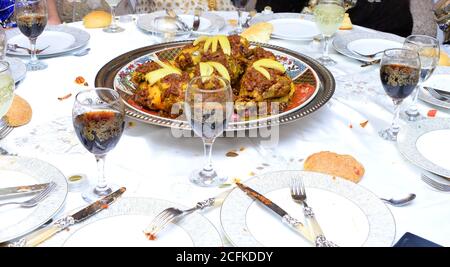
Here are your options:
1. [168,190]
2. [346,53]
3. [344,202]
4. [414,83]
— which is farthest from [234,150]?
[346,53]

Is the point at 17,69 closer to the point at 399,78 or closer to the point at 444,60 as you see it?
the point at 399,78

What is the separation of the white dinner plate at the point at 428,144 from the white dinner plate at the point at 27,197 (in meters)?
0.79

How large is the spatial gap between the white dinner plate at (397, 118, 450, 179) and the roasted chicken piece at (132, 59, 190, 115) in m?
0.57

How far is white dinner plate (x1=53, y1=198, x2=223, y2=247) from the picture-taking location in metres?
0.86

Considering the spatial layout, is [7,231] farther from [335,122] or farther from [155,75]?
[335,122]

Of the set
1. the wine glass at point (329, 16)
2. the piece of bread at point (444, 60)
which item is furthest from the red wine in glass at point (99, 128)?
the piece of bread at point (444, 60)

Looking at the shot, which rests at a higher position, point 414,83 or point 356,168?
point 414,83

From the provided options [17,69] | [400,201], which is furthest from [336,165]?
[17,69]

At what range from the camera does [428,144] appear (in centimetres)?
124

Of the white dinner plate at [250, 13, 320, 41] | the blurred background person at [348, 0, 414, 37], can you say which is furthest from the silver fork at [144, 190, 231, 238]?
the blurred background person at [348, 0, 414, 37]

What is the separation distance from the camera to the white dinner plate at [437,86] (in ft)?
4.81

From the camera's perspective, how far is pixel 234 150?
4.09 feet

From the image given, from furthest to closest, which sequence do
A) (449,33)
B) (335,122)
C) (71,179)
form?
(449,33)
(335,122)
(71,179)
